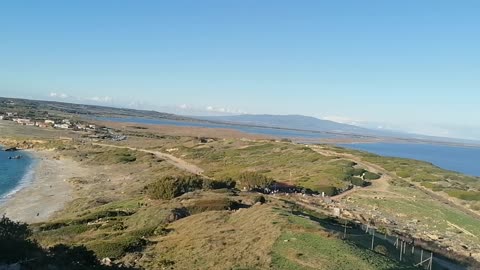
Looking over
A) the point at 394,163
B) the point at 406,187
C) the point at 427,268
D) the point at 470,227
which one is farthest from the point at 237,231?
the point at 394,163

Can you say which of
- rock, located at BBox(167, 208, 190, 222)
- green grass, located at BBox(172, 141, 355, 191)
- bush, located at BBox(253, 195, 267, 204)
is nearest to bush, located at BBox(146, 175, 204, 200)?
bush, located at BBox(253, 195, 267, 204)

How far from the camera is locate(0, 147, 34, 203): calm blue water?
2956 inches

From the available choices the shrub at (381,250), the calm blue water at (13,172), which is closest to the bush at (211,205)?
the shrub at (381,250)

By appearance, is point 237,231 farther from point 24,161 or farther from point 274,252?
point 24,161

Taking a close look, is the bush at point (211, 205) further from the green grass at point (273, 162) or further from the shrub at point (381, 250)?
the green grass at point (273, 162)

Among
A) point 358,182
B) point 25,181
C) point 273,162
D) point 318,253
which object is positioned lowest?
point 25,181

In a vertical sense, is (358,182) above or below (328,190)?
above

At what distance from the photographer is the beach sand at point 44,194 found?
56.6m

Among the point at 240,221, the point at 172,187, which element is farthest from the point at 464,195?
the point at 240,221

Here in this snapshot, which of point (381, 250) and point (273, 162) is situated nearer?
point (381, 250)

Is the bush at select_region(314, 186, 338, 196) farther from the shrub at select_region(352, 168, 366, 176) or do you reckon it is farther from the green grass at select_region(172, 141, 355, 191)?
the shrub at select_region(352, 168, 366, 176)

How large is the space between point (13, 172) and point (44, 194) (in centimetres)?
2491

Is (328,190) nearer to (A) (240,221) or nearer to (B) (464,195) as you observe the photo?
(B) (464,195)

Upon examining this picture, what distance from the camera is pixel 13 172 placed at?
91.2 meters
